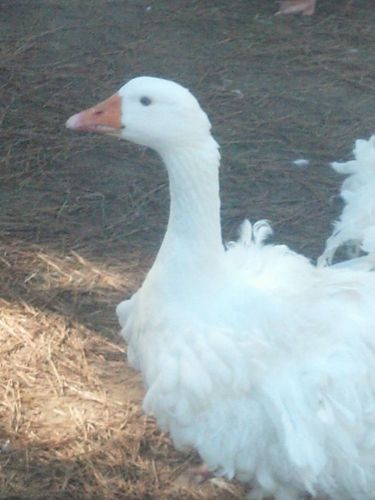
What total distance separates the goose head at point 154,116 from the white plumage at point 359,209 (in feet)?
3.24

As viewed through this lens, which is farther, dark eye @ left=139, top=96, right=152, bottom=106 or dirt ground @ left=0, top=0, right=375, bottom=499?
dirt ground @ left=0, top=0, right=375, bottom=499

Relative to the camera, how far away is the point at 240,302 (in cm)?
357

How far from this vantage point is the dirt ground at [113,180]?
4379mm

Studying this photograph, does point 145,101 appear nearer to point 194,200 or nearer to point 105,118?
point 105,118

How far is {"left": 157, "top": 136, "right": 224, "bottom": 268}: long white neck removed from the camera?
11.3 ft

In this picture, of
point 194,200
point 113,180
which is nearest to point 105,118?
point 194,200

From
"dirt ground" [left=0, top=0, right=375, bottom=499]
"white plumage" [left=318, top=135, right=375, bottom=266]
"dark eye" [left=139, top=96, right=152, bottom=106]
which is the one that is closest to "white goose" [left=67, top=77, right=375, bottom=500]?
"dark eye" [left=139, top=96, right=152, bottom=106]

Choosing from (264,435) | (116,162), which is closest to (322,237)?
(116,162)

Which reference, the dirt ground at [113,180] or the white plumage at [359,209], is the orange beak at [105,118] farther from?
the dirt ground at [113,180]

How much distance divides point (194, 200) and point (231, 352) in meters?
0.54

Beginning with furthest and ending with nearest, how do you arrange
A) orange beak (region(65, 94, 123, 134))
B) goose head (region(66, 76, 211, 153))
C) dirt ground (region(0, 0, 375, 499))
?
dirt ground (region(0, 0, 375, 499)), orange beak (region(65, 94, 123, 134)), goose head (region(66, 76, 211, 153))

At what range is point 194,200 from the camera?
3.49m

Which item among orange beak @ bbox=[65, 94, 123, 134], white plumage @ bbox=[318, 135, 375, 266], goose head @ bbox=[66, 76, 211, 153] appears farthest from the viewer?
white plumage @ bbox=[318, 135, 375, 266]

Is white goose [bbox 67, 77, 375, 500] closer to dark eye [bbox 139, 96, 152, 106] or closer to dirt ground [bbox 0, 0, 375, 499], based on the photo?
dark eye [bbox 139, 96, 152, 106]
